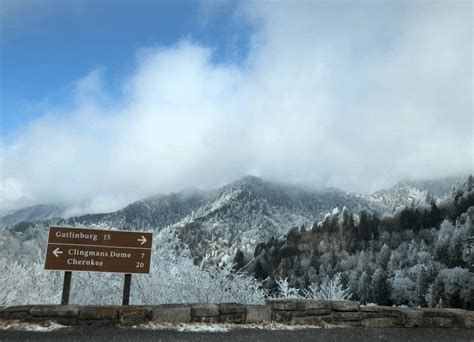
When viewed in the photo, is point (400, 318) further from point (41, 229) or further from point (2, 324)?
point (41, 229)

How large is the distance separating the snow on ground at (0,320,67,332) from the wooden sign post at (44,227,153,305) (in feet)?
3.35

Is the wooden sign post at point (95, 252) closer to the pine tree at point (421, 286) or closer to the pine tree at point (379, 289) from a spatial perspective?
the pine tree at point (421, 286)

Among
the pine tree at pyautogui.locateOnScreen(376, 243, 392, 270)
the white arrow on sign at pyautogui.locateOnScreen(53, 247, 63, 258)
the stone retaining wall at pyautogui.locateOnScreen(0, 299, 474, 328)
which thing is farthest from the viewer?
the pine tree at pyautogui.locateOnScreen(376, 243, 392, 270)

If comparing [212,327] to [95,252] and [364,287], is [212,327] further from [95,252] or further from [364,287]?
[364,287]

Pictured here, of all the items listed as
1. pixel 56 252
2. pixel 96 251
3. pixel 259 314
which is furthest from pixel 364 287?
pixel 56 252

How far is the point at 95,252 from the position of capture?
791 centimetres

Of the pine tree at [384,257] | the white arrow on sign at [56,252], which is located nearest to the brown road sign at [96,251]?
the white arrow on sign at [56,252]

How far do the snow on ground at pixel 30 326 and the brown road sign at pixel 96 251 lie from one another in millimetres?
1195

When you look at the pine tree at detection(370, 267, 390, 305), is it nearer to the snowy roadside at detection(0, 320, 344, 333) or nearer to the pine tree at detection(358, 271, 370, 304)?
the pine tree at detection(358, 271, 370, 304)

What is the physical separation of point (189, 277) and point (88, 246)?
19.2 feet

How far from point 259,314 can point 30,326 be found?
144 inches

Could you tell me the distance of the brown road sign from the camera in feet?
25.6

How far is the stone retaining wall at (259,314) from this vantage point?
22.5ft

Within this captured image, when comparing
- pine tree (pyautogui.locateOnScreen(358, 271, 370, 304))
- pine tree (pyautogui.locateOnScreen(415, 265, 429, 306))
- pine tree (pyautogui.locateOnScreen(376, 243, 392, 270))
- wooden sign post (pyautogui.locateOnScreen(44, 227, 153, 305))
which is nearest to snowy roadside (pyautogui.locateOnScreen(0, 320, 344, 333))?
wooden sign post (pyautogui.locateOnScreen(44, 227, 153, 305))
